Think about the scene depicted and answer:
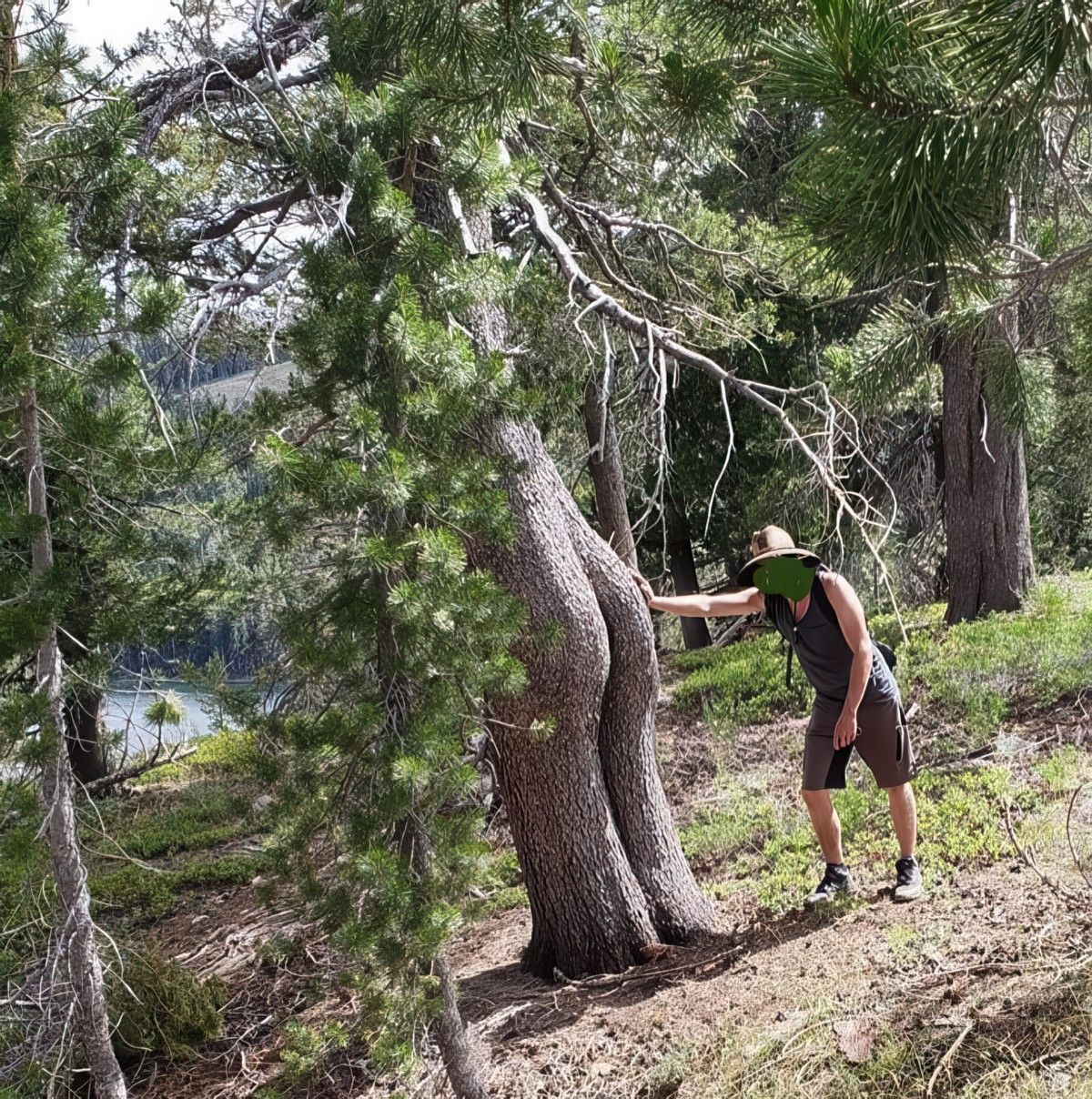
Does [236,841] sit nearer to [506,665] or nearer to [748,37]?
[506,665]

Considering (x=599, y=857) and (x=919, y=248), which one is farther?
(x=599, y=857)

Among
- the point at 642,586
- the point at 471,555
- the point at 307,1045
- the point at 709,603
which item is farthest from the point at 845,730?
the point at 307,1045

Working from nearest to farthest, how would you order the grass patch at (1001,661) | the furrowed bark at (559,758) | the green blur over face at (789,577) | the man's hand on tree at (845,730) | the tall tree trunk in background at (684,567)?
the furrowed bark at (559,758), the man's hand on tree at (845,730), the green blur over face at (789,577), the grass patch at (1001,661), the tall tree trunk in background at (684,567)

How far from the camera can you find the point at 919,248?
302cm

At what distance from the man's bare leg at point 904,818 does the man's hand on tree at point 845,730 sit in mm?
417

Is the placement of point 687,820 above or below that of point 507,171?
below

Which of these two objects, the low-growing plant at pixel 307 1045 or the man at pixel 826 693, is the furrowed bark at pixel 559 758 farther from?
the low-growing plant at pixel 307 1045

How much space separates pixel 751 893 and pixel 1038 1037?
2.39 meters

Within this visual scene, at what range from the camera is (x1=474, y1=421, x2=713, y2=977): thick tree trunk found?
482 cm

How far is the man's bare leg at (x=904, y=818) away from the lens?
5129mm

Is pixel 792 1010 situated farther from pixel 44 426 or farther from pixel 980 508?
pixel 980 508

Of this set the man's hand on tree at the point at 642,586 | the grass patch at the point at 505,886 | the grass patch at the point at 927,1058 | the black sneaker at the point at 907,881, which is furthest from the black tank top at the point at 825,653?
the grass patch at the point at 505,886

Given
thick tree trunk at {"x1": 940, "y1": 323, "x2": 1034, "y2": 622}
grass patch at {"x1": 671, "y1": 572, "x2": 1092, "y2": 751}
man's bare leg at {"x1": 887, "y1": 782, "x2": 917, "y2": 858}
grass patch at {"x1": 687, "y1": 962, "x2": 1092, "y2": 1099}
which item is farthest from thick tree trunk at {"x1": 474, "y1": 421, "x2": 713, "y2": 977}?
thick tree trunk at {"x1": 940, "y1": 323, "x2": 1034, "y2": 622}

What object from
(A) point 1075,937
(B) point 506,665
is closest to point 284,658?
(B) point 506,665
